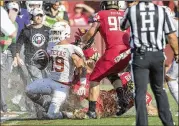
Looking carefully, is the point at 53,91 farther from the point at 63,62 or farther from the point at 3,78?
the point at 3,78

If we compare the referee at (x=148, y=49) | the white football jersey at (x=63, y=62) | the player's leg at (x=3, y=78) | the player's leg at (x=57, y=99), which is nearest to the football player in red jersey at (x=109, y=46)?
the white football jersey at (x=63, y=62)

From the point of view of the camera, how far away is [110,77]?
11586 millimetres

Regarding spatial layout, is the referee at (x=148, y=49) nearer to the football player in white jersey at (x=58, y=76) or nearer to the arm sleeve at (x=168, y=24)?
the arm sleeve at (x=168, y=24)

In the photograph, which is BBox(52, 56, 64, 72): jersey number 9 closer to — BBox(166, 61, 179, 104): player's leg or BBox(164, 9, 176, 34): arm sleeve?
BBox(166, 61, 179, 104): player's leg

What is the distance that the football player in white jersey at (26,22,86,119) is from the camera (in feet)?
37.1

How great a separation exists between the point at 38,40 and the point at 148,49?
127 inches

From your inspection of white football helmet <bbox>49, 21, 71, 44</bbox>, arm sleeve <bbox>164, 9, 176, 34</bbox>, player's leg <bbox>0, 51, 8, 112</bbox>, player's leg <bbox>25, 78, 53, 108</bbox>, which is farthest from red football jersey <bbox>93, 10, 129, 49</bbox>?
arm sleeve <bbox>164, 9, 176, 34</bbox>

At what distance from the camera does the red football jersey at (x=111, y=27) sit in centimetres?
1106

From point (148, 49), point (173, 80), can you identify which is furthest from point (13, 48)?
point (148, 49)

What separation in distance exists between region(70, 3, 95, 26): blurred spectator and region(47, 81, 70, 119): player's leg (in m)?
8.66

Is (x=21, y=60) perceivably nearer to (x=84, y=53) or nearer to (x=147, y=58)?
(x=84, y=53)

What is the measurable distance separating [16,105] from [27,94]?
64 centimetres

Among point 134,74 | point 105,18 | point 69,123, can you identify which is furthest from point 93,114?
point 134,74

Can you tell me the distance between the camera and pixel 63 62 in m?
11.3
